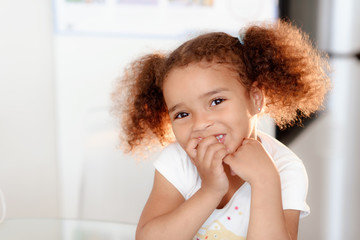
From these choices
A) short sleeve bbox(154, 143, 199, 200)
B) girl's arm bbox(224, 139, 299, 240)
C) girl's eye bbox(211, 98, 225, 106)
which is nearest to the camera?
girl's arm bbox(224, 139, 299, 240)

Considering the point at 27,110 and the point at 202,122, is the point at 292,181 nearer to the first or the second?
the point at 202,122

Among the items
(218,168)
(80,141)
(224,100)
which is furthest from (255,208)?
(80,141)

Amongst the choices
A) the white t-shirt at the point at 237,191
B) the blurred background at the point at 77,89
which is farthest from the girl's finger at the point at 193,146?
the blurred background at the point at 77,89

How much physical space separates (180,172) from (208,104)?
22 centimetres

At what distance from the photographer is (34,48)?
2.04m

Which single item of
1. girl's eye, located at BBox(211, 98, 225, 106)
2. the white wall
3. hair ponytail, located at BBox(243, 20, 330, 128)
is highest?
hair ponytail, located at BBox(243, 20, 330, 128)

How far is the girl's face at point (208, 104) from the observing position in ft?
3.38

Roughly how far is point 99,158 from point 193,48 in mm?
1011

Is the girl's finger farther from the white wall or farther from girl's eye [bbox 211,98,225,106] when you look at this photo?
the white wall

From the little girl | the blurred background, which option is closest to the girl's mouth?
the little girl

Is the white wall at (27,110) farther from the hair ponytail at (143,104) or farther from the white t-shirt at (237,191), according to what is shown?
the white t-shirt at (237,191)

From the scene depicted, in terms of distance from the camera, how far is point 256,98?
3.79 feet

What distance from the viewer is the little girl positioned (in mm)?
988

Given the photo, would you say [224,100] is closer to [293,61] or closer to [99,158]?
[293,61]
